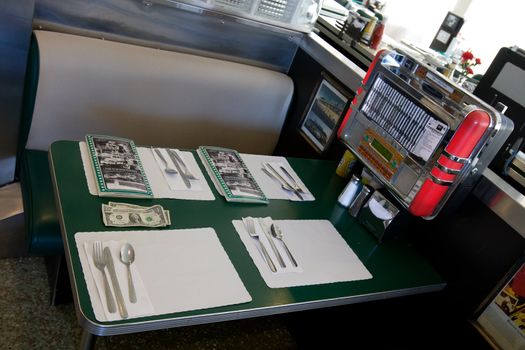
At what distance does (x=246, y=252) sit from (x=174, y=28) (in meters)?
1.19

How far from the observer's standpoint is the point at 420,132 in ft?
4.75

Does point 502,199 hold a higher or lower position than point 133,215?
higher

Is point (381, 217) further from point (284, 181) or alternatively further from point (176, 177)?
point (176, 177)

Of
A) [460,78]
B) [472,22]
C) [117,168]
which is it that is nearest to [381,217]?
[117,168]

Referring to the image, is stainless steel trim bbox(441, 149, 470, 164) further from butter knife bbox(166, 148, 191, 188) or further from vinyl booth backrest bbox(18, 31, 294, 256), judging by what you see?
vinyl booth backrest bbox(18, 31, 294, 256)

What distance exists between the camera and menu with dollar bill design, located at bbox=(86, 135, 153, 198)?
1.29m

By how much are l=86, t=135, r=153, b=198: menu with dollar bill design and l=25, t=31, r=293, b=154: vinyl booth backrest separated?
0.44 m

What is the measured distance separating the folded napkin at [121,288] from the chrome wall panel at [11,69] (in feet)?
3.22

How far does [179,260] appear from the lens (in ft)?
3.75

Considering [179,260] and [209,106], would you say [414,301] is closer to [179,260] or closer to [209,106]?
[179,260]

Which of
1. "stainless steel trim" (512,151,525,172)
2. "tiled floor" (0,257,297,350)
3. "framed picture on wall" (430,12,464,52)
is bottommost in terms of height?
"tiled floor" (0,257,297,350)

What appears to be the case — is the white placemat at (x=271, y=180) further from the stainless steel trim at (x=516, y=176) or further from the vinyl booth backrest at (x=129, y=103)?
the stainless steel trim at (x=516, y=176)

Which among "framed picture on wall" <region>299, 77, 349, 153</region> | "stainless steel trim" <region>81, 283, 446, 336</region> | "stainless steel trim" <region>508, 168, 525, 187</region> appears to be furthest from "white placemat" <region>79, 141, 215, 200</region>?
"stainless steel trim" <region>508, 168, 525, 187</region>

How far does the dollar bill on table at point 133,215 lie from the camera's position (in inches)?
46.9
